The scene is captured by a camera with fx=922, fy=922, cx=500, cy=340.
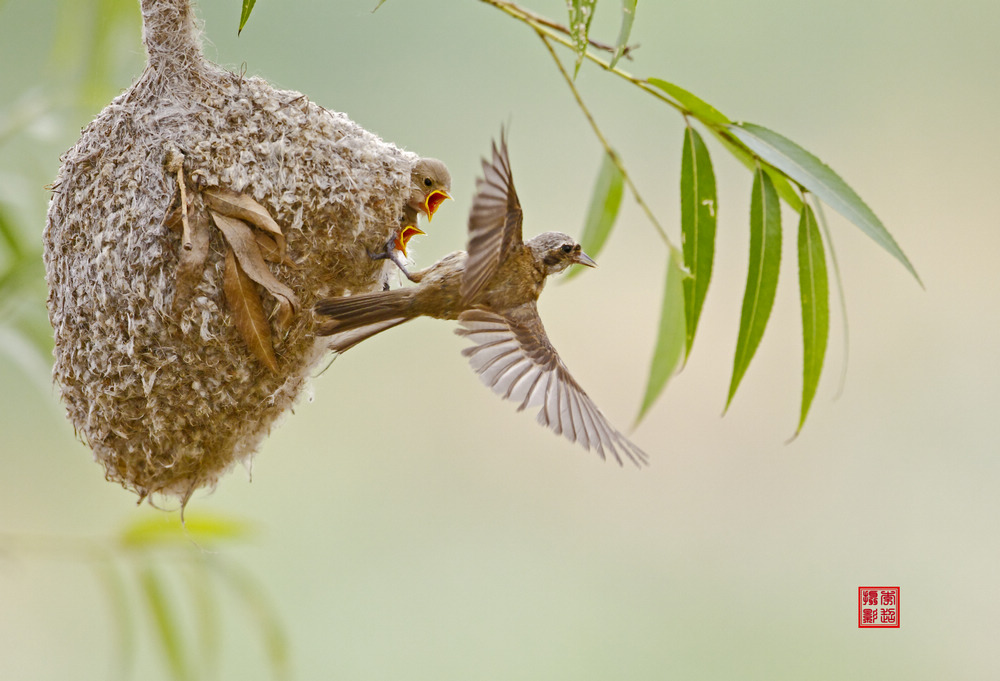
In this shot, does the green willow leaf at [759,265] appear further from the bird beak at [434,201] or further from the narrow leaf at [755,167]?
the bird beak at [434,201]

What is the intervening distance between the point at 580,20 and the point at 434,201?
565 millimetres

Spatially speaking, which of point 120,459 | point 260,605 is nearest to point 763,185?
point 120,459

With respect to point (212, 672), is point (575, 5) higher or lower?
higher

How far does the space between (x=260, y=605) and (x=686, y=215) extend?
1.53 meters

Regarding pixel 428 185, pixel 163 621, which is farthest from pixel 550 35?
pixel 163 621

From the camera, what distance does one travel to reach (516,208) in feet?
4.85

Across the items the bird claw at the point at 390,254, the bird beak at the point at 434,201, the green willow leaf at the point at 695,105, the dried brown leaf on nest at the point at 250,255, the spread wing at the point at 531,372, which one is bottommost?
the spread wing at the point at 531,372

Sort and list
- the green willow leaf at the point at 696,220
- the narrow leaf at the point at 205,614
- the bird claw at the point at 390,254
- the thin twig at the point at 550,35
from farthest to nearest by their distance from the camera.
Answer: the narrow leaf at the point at 205,614, the bird claw at the point at 390,254, the green willow leaf at the point at 696,220, the thin twig at the point at 550,35

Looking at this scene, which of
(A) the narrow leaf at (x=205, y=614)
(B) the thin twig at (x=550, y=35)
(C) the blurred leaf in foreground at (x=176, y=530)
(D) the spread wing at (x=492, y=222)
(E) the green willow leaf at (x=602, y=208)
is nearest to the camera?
(D) the spread wing at (x=492, y=222)

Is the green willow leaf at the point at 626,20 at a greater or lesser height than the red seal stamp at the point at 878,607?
greater

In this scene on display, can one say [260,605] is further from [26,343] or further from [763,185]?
[763,185]

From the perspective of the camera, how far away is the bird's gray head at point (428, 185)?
1764mm

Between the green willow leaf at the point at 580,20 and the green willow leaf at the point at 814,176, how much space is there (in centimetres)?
36

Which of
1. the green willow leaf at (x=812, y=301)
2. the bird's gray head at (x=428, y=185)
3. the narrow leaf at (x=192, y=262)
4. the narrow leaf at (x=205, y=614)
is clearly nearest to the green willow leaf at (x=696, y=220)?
the green willow leaf at (x=812, y=301)
